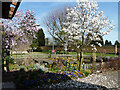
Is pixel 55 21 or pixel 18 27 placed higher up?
pixel 55 21

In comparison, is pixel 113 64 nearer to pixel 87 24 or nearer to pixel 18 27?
pixel 87 24

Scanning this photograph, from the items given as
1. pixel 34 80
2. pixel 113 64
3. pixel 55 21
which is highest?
pixel 55 21

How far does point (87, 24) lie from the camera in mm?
5711

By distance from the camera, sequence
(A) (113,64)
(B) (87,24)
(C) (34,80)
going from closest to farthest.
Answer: (C) (34,80), (B) (87,24), (A) (113,64)

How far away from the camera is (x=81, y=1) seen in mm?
5906

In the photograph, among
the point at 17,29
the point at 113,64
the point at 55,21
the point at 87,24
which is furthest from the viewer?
the point at 55,21

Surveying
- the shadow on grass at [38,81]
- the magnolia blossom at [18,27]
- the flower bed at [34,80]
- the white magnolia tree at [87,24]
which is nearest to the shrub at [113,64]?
the white magnolia tree at [87,24]

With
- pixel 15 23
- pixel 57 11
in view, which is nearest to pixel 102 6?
pixel 15 23

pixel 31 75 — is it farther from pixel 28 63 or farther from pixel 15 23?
pixel 15 23

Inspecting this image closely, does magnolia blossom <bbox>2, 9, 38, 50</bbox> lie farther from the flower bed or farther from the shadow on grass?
the flower bed

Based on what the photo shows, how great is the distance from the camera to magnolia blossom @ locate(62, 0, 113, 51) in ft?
18.6

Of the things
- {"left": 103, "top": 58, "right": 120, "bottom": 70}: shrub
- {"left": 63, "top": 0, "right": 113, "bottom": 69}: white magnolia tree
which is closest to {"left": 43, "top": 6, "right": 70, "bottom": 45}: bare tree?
→ {"left": 103, "top": 58, "right": 120, "bottom": 70}: shrub

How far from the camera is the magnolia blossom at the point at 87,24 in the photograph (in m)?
5.68

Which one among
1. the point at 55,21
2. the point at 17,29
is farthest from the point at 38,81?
the point at 55,21
